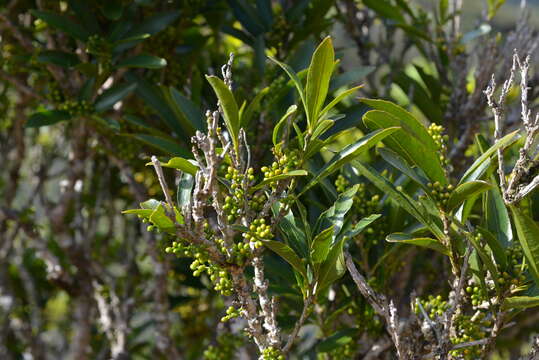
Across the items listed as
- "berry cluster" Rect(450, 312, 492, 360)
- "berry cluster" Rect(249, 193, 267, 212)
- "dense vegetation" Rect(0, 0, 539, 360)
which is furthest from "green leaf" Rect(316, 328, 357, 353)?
"berry cluster" Rect(249, 193, 267, 212)

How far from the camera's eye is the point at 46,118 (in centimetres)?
170

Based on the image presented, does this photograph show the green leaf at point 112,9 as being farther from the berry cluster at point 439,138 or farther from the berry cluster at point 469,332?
the berry cluster at point 469,332

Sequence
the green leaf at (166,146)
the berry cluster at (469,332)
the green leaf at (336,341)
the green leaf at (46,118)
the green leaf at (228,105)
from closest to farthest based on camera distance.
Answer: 1. the green leaf at (228,105)
2. the berry cluster at (469,332)
3. the green leaf at (166,146)
4. the green leaf at (336,341)
5. the green leaf at (46,118)

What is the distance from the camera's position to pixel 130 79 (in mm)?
1765

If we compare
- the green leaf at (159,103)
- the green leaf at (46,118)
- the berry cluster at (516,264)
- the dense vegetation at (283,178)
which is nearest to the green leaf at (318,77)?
the dense vegetation at (283,178)

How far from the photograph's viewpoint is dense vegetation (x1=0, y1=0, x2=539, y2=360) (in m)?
1.13

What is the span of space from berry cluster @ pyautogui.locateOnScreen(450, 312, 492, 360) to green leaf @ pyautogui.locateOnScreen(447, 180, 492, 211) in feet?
0.79

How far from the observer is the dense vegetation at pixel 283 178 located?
1.13m

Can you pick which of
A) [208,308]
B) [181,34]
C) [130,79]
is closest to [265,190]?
[130,79]

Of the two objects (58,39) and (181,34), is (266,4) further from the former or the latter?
(58,39)

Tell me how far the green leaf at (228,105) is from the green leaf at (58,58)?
0.83 meters

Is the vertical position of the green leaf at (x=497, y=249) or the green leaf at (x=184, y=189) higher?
the green leaf at (x=184, y=189)

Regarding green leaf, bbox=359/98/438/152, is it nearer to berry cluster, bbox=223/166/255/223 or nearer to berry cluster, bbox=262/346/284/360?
berry cluster, bbox=223/166/255/223

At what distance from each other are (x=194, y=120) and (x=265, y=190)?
39 centimetres
